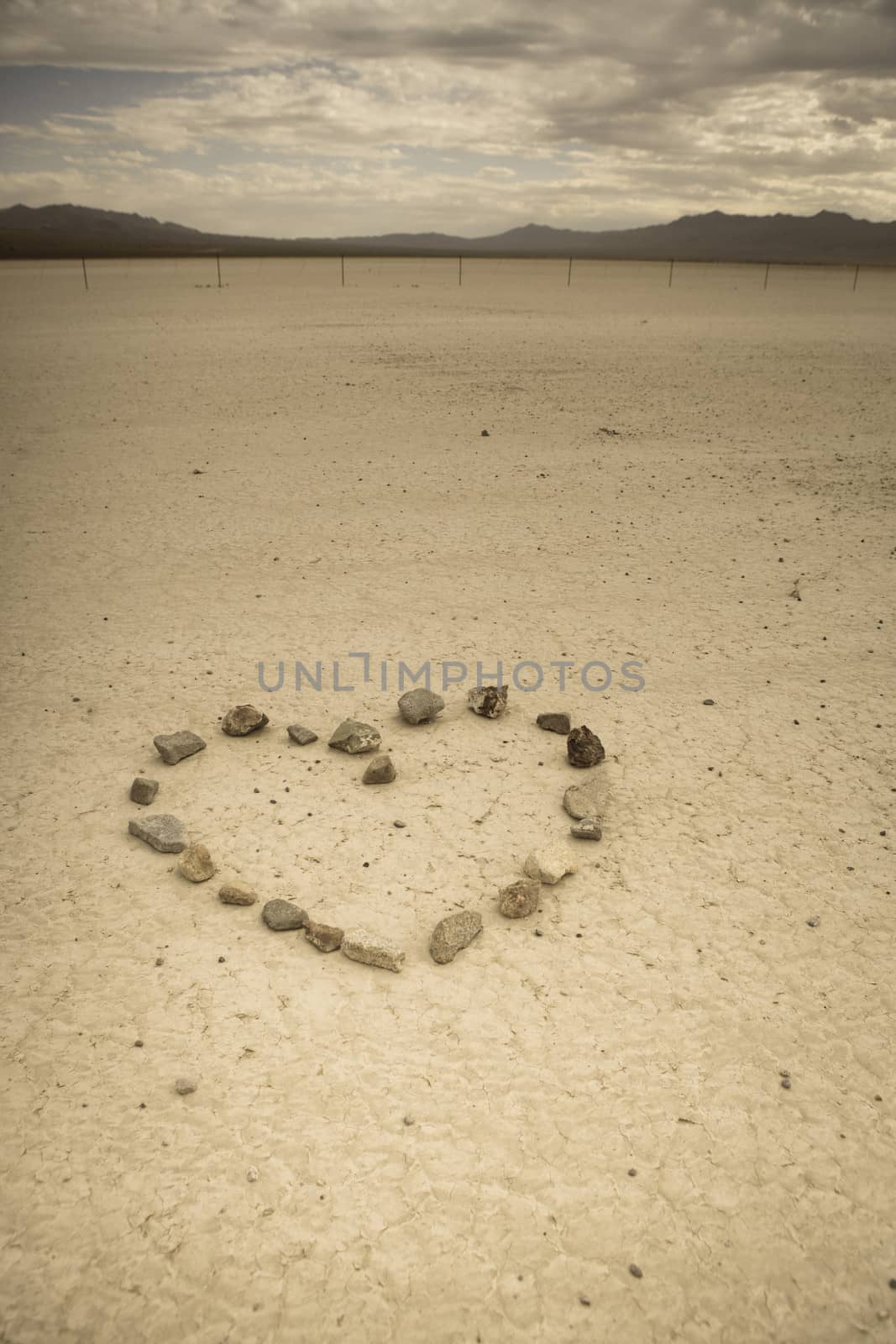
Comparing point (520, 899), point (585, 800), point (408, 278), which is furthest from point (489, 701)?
point (408, 278)

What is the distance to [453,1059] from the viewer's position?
8.48 feet

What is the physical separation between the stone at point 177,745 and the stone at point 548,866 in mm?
1767

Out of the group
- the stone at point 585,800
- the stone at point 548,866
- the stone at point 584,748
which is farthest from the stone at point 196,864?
the stone at point 584,748

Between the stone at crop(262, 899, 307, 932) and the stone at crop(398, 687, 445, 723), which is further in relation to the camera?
the stone at crop(398, 687, 445, 723)

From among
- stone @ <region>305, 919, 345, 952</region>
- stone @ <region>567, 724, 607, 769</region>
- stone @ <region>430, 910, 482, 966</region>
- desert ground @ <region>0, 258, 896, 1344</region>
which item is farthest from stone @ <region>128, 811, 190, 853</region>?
stone @ <region>567, 724, 607, 769</region>

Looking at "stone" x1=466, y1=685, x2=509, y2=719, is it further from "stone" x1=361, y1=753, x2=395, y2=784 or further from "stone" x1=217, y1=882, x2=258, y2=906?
"stone" x1=217, y1=882, x2=258, y2=906

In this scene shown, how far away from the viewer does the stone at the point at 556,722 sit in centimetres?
430

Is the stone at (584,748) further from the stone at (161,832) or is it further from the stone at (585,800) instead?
the stone at (161,832)

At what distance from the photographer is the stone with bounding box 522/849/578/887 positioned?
10.8ft

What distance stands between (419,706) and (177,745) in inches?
48.4

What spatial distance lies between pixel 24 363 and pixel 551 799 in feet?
46.8

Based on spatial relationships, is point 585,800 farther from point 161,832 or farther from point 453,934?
point 161,832

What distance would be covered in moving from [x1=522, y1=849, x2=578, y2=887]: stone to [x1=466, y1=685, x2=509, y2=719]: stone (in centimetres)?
113

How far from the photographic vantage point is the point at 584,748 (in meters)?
3.99
